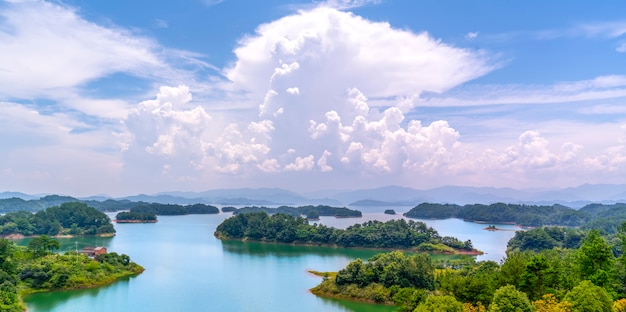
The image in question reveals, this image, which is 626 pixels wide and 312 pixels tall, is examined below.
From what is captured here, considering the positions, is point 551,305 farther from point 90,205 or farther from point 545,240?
point 90,205

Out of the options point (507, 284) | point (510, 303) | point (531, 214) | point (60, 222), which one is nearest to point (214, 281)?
point (507, 284)

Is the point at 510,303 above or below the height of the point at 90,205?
below

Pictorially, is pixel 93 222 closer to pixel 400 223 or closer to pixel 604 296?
pixel 400 223

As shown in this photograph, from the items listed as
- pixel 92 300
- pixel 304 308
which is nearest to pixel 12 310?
pixel 92 300

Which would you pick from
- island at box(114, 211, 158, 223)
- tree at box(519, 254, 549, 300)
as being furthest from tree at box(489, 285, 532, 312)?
island at box(114, 211, 158, 223)

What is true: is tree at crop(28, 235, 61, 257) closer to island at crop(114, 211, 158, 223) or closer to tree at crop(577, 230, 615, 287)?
tree at crop(577, 230, 615, 287)

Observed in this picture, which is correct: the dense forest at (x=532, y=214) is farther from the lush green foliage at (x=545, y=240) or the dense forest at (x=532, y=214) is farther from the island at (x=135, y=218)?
the island at (x=135, y=218)
